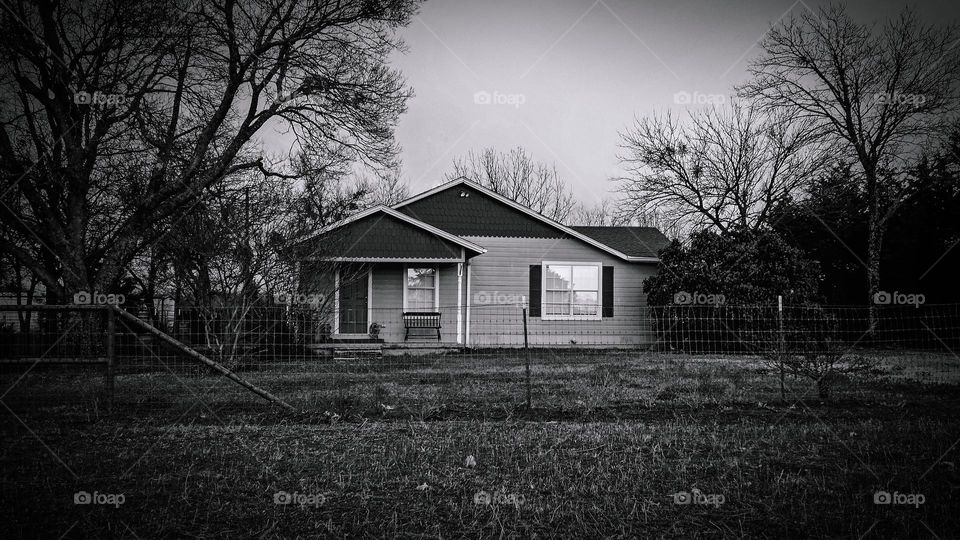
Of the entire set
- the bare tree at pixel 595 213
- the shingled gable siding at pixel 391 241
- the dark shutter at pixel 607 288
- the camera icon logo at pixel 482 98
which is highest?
the bare tree at pixel 595 213

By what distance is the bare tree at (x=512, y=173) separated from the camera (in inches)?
1705

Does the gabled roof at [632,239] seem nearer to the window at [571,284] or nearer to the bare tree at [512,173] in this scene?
the window at [571,284]

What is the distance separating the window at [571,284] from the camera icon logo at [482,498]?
17.0 m

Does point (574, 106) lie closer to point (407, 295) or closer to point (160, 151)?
point (407, 295)

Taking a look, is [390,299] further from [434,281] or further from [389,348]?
[389,348]

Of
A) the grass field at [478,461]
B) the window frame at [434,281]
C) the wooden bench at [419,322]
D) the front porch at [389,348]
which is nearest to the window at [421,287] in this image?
the window frame at [434,281]

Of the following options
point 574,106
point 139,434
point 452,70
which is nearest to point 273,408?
point 139,434

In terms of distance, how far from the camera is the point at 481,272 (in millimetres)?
21469

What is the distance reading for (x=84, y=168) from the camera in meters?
15.6

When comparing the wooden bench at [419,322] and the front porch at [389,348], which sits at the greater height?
the wooden bench at [419,322]

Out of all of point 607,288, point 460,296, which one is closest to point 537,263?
point 607,288

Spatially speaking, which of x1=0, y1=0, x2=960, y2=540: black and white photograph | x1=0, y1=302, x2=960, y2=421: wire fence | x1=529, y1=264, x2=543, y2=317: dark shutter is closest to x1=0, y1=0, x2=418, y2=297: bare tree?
x1=0, y1=0, x2=960, y2=540: black and white photograph

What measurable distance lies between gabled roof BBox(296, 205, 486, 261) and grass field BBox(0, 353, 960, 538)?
29.7ft

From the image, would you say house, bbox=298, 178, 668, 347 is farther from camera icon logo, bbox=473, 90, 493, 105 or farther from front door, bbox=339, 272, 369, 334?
camera icon logo, bbox=473, 90, 493, 105
